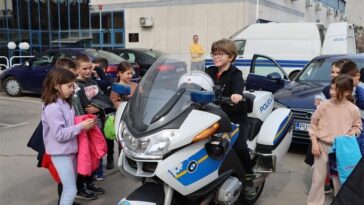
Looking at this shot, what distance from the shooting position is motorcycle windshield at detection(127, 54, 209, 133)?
2920mm

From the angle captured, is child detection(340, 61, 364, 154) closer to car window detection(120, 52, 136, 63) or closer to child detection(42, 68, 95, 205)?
child detection(42, 68, 95, 205)

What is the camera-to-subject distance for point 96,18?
26.6 metres

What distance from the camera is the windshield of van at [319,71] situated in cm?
756

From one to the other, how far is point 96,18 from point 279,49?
15768mm

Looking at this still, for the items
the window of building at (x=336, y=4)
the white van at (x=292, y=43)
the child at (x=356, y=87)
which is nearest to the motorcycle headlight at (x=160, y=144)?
the child at (x=356, y=87)

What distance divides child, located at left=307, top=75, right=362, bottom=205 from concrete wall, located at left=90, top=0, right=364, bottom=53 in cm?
1710

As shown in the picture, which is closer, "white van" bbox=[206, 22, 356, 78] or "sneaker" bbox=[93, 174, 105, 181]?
"sneaker" bbox=[93, 174, 105, 181]

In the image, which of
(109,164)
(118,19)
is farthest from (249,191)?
(118,19)

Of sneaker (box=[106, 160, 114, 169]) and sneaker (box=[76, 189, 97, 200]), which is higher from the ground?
sneaker (box=[106, 160, 114, 169])

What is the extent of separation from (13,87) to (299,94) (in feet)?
29.4

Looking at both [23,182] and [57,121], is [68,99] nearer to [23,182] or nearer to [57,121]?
[57,121]

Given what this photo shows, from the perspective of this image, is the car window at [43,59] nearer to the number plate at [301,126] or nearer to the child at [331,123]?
the number plate at [301,126]

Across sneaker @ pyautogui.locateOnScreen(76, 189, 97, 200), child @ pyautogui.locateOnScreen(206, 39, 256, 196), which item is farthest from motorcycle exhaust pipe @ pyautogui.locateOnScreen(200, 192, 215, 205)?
sneaker @ pyautogui.locateOnScreen(76, 189, 97, 200)

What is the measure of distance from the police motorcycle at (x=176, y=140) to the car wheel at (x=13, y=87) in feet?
32.6
